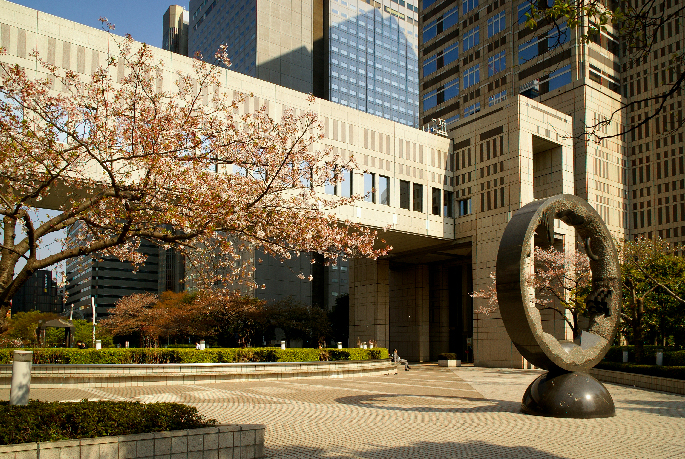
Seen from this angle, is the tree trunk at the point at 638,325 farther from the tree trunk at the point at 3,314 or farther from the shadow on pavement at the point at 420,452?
the tree trunk at the point at 3,314

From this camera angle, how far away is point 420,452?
1042 centimetres

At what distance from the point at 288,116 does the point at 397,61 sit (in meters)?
128

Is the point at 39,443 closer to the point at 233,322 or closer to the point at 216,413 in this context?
the point at 216,413

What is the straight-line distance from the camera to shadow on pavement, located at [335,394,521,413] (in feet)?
52.3

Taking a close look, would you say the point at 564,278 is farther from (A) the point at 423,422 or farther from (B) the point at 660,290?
(A) the point at 423,422

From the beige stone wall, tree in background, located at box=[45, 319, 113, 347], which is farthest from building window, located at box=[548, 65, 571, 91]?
the beige stone wall

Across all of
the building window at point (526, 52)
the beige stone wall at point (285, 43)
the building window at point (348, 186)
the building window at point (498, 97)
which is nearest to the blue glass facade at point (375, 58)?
the beige stone wall at point (285, 43)

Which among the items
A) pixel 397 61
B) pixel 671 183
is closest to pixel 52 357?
pixel 671 183

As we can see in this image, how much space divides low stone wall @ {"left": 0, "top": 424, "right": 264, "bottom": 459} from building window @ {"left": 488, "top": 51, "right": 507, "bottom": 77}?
60.6m

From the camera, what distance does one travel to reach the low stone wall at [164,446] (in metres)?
7.79

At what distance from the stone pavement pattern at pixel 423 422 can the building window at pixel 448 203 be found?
87.1 feet

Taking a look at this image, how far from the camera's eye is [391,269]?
62531 millimetres


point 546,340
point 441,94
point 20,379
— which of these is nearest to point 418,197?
point 441,94

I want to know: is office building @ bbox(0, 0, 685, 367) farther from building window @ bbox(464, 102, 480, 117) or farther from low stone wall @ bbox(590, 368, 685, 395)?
low stone wall @ bbox(590, 368, 685, 395)
